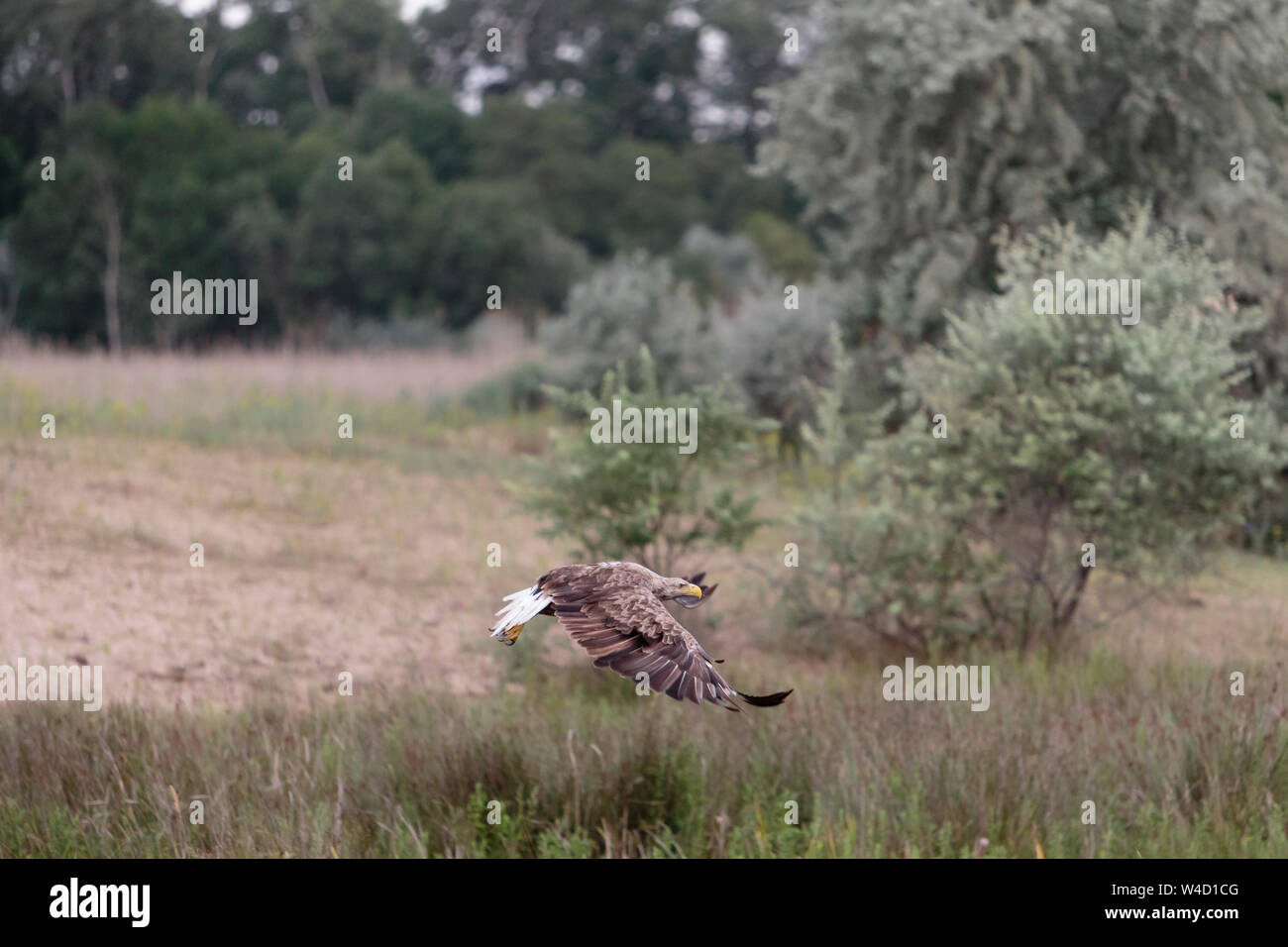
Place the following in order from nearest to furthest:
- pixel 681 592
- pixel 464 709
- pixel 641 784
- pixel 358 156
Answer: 1. pixel 681 592
2. pixel 641 784
3. pixel 464 709
4. pixel 358 156

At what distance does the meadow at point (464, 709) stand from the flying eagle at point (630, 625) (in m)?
1.86

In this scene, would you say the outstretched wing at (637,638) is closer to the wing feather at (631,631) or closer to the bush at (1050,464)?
the wing feather at (631,631)

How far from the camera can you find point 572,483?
1035cm

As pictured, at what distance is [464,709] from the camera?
296 inches

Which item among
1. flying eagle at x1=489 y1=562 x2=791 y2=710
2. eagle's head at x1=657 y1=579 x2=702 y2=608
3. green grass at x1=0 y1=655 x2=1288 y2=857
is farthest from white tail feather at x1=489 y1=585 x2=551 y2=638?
green grass at x1=0 y1=655 x2=1288 y2=857

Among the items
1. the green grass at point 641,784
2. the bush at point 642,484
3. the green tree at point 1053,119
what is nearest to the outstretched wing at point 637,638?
the green grass at point 641,784

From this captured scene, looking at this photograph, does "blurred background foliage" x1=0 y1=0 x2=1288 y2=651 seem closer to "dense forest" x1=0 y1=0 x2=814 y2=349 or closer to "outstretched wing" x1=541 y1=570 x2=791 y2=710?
"dense forest" x1=0 y1=0 x2=814 y2=349

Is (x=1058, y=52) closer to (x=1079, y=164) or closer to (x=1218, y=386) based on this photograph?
(x=1079, y=164)

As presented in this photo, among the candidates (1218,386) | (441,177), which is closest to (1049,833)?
(1218,386)

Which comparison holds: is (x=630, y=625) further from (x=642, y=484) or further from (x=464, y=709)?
(x=642, y=484)

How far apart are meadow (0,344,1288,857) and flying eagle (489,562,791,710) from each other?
6.09ft

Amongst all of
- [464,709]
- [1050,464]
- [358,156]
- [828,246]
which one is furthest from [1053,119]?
[358,156]

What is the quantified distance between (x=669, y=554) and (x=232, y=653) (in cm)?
355

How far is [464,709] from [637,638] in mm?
3794
